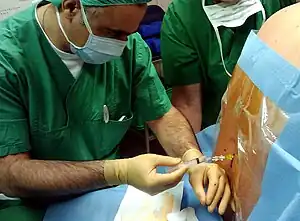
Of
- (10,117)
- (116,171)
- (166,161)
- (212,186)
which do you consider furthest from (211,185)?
(10,117)

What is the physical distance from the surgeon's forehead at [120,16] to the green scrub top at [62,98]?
163mm

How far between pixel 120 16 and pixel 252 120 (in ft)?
1.40

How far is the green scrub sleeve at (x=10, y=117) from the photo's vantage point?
1137mm

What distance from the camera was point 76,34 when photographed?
115cm

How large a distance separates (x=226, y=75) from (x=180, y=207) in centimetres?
59

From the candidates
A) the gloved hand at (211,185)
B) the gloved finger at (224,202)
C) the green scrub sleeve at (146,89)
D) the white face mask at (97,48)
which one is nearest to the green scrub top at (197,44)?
the green scrub sleeve at (146,89)

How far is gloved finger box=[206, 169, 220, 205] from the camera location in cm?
101

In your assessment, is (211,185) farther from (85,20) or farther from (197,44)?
(197,44)

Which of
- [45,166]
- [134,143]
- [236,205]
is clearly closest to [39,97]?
[45,166]

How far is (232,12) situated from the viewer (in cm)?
140

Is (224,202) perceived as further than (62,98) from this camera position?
No

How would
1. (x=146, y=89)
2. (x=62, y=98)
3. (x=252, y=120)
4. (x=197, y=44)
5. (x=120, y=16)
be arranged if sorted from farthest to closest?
(x=197, y=44), (x=146, y=89), (x=62, y=98), (x=120, y=16), (x=252, y=120)

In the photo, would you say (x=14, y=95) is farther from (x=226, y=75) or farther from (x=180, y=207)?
(x=226, y=75)

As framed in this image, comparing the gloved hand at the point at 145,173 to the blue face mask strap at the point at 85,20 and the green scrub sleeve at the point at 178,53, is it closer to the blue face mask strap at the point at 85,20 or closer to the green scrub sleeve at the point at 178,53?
the blue face mask strap at the point at 85,20
